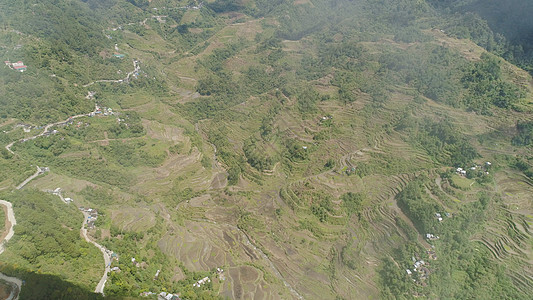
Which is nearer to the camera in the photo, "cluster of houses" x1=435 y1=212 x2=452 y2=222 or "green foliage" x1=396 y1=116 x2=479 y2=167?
"cluster of houses" x1=435 y1=212 x2=452 y2=222

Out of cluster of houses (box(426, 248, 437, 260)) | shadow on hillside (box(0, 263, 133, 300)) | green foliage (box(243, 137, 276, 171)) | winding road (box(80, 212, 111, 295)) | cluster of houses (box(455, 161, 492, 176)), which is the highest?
shadow on hillside (box(0, 263, 133, 300))

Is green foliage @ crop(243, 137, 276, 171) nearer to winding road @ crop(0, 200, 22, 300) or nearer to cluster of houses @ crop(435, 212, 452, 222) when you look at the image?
cluster of houses @ crop(435, 212, 452, 222)

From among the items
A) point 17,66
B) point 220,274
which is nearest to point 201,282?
point 220,274

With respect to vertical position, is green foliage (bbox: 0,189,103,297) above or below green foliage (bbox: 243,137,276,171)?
above

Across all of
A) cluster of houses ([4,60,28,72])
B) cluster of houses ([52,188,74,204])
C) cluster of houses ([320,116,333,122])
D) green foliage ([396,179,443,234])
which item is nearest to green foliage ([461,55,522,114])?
green foliage ([396,179,443,234])

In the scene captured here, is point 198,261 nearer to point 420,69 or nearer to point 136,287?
point 136,287

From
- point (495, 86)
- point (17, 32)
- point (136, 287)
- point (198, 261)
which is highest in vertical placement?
point (17, 32)

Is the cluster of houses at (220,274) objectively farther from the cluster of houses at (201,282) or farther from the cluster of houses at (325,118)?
the cluster of houses at (325,118)

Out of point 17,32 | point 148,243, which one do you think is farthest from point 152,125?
point 17,32

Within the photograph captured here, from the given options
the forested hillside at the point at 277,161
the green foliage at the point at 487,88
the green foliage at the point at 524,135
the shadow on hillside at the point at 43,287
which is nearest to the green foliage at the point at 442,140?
the forested hillside at the point at 277,161
